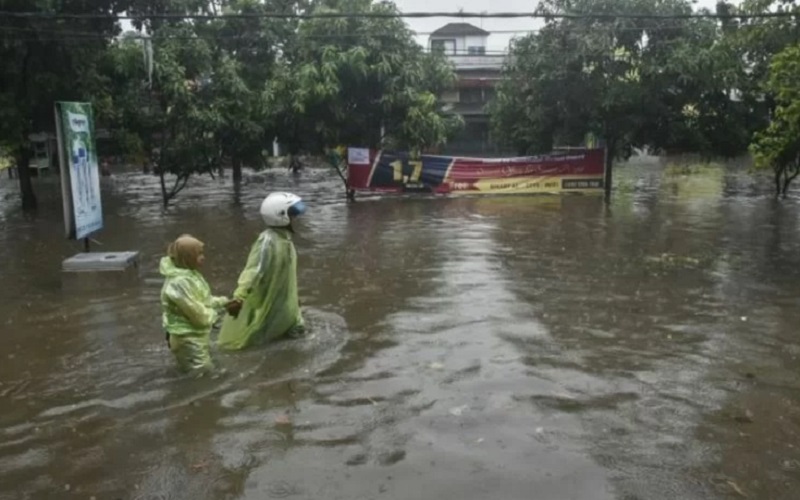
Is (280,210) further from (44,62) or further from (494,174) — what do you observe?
(494,174)

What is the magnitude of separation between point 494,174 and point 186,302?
18.7m

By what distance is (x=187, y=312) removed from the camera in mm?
5551

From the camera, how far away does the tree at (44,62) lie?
57.3 feet

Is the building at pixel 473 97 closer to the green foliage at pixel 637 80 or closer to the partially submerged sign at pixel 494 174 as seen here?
the partially submerged sign at pixel 494 174

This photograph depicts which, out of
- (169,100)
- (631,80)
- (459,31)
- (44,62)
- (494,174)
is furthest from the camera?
(459,31)

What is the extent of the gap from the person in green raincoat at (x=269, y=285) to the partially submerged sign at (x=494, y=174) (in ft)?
54.6

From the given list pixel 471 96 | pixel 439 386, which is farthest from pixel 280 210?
pixel 471 96

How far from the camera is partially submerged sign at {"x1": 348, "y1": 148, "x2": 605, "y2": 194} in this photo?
2322 centimetres

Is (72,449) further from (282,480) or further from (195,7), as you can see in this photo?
(195,7)

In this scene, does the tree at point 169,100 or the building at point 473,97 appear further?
the building at point 473,97

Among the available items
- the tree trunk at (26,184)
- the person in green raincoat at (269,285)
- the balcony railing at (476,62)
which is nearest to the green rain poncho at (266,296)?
the person in green raincoat at (269,285)

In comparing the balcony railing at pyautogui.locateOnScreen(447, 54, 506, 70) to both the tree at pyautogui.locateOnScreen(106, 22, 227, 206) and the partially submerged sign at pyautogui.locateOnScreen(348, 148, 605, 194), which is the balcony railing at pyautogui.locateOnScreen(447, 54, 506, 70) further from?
the tree at pyautogui.locateOnScreen(106, 22, 227, 206)

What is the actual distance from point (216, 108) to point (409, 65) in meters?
5.58

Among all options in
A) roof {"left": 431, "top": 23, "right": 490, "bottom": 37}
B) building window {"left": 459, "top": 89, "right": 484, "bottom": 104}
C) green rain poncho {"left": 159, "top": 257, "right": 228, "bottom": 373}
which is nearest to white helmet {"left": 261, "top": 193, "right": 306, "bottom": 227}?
green rain poncho {"left": 159, "top": 257, "right": 228, "bottom": 373}
